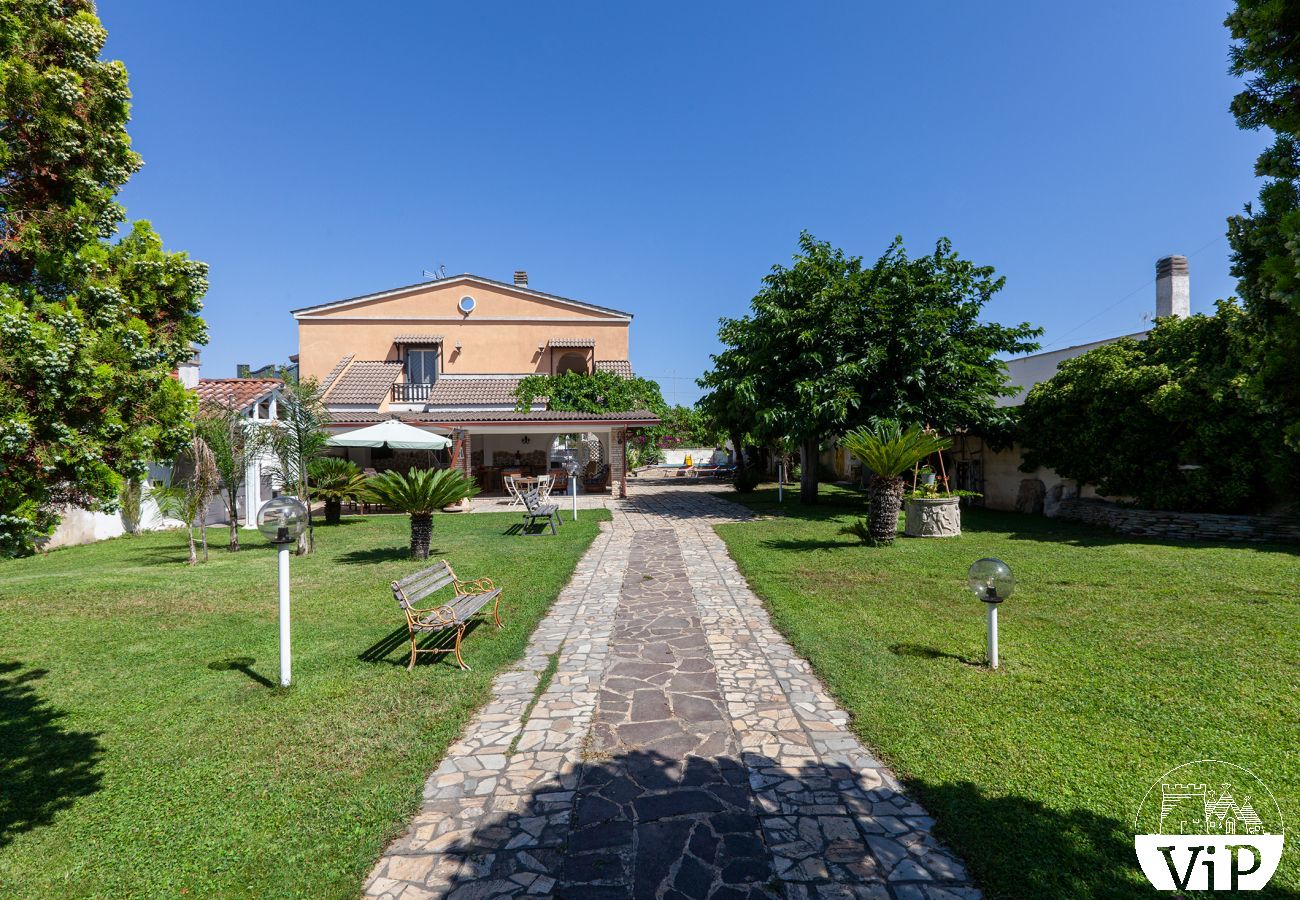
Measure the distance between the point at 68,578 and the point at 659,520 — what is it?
11.7 meters

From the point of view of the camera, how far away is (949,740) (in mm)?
3867

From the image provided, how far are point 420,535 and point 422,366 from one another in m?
20.0

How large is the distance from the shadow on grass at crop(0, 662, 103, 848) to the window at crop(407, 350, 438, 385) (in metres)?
24.9

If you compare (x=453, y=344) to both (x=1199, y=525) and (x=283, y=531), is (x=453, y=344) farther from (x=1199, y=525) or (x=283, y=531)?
(x=1199, y=525)

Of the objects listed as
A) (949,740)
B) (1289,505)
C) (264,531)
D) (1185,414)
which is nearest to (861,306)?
(1185,414)

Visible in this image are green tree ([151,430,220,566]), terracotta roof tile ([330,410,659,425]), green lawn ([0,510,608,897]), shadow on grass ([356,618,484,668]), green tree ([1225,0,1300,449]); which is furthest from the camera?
terracotta roof tile ([330,410,659,425])

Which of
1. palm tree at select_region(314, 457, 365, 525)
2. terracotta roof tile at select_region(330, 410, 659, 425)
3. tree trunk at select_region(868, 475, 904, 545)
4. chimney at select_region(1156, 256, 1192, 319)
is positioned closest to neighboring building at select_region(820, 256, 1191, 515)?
chimney at select_region(1156, 256, 1192, 319)

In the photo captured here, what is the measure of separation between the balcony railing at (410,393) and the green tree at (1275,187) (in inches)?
1108

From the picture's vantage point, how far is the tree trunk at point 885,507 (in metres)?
10.9

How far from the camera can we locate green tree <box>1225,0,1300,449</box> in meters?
2.18

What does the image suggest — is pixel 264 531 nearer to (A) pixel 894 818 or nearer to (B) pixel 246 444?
(A) pixel 894 818

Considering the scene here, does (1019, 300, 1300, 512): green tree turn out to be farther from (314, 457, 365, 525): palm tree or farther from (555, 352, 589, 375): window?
(555, 352, 589, 375): window

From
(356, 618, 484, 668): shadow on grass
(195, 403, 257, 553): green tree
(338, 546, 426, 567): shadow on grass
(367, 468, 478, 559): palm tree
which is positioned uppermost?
(195, 403, 257, 553): green tree

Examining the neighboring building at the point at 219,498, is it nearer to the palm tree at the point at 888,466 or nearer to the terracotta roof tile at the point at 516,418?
the terracotta roof tile at the point at 516,418
